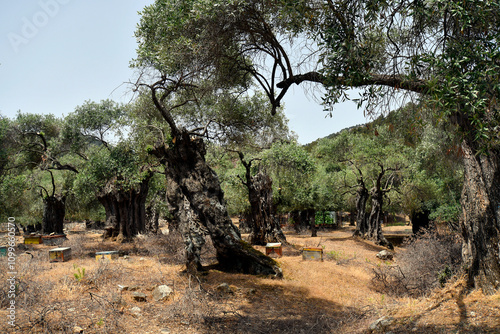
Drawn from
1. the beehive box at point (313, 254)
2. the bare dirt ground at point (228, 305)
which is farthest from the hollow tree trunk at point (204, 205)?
the beehive box at point (313, 254)

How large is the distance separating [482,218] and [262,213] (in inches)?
532

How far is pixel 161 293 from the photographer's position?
8109 millimetres

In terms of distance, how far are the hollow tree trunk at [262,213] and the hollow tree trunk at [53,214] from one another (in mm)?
15120

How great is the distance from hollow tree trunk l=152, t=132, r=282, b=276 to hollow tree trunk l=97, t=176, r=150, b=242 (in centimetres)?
847

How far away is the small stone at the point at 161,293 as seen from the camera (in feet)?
26.3

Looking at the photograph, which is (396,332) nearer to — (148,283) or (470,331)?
(470,331)

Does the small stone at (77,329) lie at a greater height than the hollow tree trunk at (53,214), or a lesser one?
lesser

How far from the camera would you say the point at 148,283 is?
928cm

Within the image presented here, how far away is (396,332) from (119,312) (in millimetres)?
5257

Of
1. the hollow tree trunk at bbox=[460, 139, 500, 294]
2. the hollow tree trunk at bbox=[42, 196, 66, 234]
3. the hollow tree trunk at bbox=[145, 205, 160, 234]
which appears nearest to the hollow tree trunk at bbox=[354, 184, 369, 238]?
the hollow tree trunk at bbox=[145, 205, 160, 234]

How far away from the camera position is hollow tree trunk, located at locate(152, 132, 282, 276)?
35.0 feet

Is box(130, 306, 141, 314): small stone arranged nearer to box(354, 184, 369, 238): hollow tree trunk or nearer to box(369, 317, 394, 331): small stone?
box(369, 317, 394, 331): small stone

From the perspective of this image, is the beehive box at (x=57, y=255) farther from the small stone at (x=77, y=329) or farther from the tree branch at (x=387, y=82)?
the tree branch at (x=387, y=82)

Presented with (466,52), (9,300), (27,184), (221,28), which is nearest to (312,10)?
(221,28)
